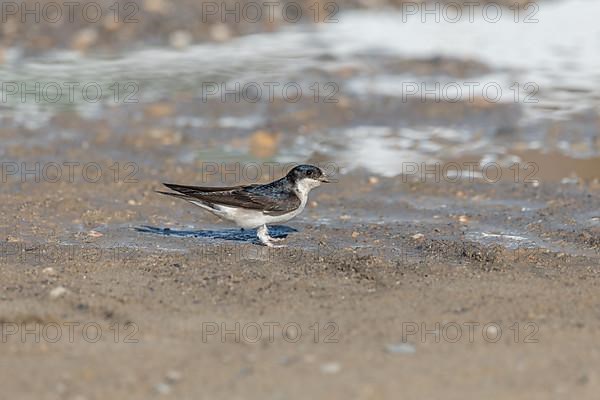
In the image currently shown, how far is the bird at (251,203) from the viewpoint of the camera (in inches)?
316

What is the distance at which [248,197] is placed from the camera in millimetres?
8125

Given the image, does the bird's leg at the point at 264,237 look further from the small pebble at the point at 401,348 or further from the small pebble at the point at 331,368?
the small pebble at the point at 331,368

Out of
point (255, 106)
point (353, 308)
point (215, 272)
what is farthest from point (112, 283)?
point (255, 106)

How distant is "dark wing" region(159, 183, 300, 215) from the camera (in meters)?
8.01

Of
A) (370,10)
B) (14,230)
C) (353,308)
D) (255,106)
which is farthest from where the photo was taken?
(370,10)

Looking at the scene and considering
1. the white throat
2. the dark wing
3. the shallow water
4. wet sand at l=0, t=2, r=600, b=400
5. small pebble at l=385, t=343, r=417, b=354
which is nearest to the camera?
wet sand at l=0, t=2, r=600, b=400

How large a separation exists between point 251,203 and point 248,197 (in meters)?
0.06

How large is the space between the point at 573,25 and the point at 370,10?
3.17 m

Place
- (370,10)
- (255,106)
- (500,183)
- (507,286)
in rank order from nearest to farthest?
(507,286), (500,183), (255,106), (370,10)

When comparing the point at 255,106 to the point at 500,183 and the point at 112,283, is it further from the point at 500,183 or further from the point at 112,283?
the point at 112,283

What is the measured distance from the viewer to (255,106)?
12.5 m

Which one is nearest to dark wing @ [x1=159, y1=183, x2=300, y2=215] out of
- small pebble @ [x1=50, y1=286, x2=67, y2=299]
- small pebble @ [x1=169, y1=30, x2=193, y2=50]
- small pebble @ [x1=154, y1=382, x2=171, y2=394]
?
small pebble @ [x1=50, y1=286, x2=67, y2=299]

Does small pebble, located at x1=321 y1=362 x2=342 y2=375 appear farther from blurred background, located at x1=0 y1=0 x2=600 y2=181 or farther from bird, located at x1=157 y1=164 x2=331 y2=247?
blurred background, located at x1=0 y1=0 x2=600 y2=181

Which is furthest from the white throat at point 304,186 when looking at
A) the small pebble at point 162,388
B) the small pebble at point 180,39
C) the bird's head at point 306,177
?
the small pebble at point 180,39
